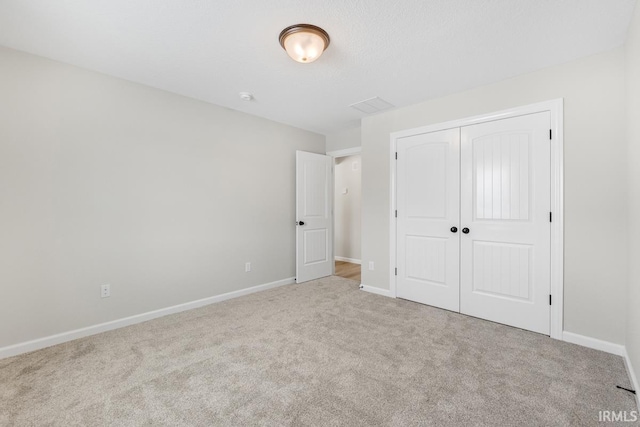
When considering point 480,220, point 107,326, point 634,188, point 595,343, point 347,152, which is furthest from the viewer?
point 347,152

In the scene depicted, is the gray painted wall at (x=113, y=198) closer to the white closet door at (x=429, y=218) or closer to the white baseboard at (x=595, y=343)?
the white closet door at (x=429, y=218)

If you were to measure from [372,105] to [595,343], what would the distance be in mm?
3117

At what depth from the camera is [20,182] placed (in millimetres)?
2229

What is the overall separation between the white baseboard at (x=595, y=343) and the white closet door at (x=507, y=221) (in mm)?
154

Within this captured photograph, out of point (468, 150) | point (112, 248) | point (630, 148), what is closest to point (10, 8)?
point (112, 248)

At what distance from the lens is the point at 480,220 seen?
9.48 feet

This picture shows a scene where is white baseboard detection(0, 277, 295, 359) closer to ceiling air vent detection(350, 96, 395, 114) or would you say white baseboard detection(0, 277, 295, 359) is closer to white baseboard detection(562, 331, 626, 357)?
ceiling air vent detection(350, 96, 395, 114)

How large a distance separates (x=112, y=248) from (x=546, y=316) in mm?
4148

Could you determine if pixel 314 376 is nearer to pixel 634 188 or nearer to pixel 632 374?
pixel 632 374

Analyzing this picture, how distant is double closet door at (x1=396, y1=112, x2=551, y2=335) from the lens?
2.54 meters

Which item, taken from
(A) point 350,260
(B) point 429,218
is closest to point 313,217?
(B) point 429,218

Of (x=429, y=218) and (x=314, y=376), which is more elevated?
(x=429, y=218)

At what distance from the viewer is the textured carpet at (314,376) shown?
60.4 inches

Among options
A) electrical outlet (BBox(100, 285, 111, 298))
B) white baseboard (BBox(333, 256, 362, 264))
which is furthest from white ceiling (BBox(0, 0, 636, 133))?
white baseboard (BBox(333, 256, 362, 264))
